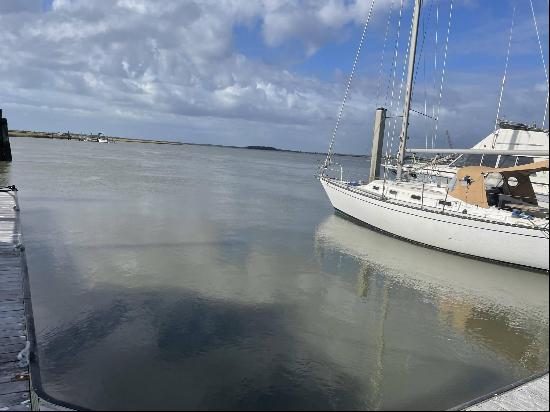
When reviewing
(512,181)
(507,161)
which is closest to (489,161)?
(507,161)

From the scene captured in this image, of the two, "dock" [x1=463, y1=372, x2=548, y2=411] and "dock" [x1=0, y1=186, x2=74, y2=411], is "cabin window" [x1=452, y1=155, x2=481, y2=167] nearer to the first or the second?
"dock" [x1=463, y1=372, x2=548, y2=411]

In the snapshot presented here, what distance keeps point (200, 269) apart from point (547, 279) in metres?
12.8

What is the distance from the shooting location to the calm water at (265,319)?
8320 millimetres

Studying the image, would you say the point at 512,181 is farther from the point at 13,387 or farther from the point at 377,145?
the point at 13,387

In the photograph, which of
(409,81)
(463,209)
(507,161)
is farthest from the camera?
(507,161)

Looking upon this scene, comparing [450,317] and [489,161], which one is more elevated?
[489,161]

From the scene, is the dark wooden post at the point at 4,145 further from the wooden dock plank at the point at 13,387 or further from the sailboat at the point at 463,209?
the wooden dock plank at the point at 13,387

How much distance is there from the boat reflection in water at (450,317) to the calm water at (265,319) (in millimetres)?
50

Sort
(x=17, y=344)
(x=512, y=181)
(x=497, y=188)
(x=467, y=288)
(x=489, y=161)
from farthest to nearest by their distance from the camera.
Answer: (x=489, y=161) < (x=497, y=188) < (x=512, y=181) < (x=467, y=288) < (x=17, y=344)

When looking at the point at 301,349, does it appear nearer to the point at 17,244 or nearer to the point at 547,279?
the point at 547,279

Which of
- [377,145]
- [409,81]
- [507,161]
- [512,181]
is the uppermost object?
[409,81]

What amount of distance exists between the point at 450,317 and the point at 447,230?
30.5ft

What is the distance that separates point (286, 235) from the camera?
2422 centimetres

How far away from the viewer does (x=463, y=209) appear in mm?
21500
